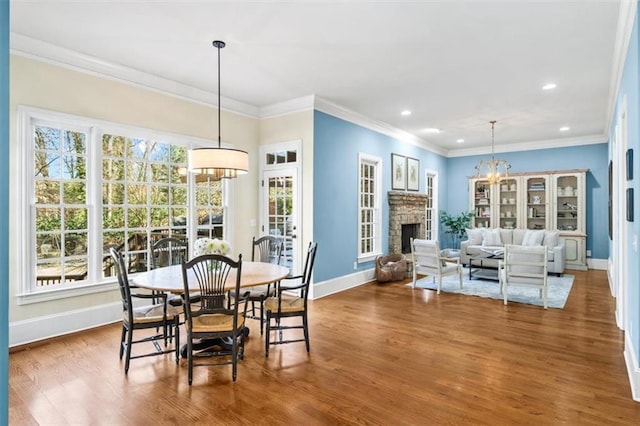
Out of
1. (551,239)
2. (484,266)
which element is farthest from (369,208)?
(551,239)

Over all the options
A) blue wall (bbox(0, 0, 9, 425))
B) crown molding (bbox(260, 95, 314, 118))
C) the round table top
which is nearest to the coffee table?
crown molding (bbox(260, 95, 314, 118))

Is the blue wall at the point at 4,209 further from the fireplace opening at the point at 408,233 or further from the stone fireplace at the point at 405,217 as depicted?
the fireplace opening at the point at 408,233

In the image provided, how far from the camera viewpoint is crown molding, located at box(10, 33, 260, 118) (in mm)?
3574

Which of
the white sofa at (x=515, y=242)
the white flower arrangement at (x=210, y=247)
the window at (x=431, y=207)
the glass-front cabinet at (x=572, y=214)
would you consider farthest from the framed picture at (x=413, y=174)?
the white flower arrangement at (x=210, y=247)

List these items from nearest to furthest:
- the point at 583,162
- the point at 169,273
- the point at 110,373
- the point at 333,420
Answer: the point at 333,420, the point at 110,373, the point at 169,273, the point at 583,162

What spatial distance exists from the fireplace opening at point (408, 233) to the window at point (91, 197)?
4.75 metres

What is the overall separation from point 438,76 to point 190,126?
3407mm

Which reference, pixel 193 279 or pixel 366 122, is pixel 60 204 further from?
pixel 366 122

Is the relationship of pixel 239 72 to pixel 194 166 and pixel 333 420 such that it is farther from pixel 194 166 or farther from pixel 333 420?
pixel 333 420

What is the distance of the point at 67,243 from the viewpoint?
395 cm

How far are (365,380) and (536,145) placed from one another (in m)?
8.31

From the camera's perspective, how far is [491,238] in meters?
8.26

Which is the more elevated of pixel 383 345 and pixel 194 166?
pixel 194 166

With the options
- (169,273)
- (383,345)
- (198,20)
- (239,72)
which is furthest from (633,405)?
(239,72)
